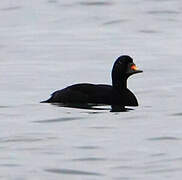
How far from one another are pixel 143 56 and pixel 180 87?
4.05 metres

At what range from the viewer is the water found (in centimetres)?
1486

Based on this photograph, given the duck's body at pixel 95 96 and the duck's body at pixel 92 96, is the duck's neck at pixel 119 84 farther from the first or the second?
the duck's body at pixel 92 96

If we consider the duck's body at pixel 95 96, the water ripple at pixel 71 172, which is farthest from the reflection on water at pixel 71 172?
the duck's body at pixel 95 96

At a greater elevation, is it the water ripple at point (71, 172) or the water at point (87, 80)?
the water at point (87, 80)

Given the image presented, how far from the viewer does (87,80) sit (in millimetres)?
21781

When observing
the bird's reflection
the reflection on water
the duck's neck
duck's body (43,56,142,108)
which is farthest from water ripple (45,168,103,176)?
the duck's neck

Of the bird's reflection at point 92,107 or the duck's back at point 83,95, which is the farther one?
the duck's back at point 83,95

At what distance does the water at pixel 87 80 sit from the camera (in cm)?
1486

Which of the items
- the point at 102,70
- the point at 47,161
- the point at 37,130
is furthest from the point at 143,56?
the point at 47,161

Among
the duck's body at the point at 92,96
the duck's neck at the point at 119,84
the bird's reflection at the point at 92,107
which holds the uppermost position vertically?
the duck's neck at the point at 119,84

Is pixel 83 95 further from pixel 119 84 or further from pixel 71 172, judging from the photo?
pixel 71 172

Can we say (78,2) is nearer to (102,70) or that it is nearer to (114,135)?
(102,70)

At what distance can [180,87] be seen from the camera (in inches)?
814

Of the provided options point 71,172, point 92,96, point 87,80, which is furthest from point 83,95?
point 71,172
